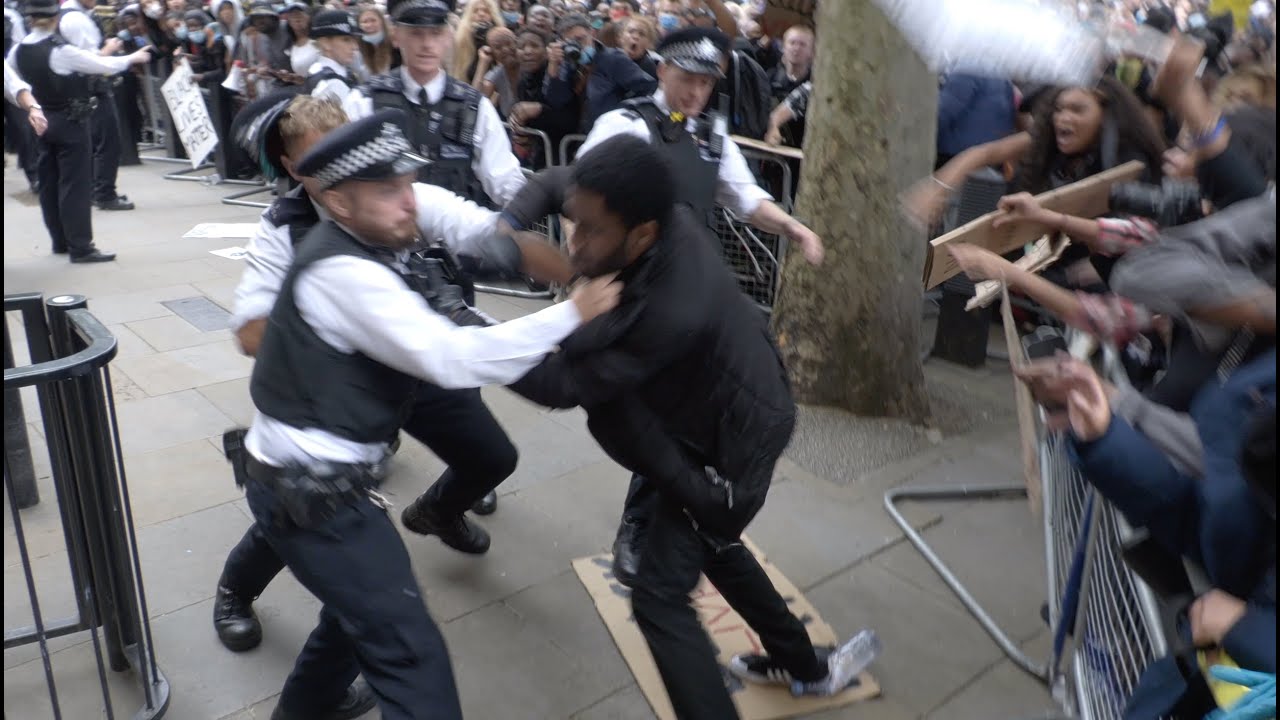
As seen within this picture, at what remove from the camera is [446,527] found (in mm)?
3609

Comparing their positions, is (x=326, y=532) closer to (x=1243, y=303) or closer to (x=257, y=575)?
(x=257, y=575)

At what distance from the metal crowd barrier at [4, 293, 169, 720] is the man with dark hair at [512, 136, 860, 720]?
113 cm

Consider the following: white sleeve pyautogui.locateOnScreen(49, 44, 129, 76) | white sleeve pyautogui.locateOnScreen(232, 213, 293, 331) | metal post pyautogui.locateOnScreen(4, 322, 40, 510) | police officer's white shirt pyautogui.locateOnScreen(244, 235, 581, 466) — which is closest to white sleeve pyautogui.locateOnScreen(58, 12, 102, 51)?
white sleeve pyautogui.locateOnScreen(49, 44, 129, 76)

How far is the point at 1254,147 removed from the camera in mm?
2691

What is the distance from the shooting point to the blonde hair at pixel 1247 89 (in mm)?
2926

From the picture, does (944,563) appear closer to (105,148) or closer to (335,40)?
(335,40)

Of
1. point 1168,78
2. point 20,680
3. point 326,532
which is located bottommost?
point 20,680

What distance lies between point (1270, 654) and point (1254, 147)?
165cm

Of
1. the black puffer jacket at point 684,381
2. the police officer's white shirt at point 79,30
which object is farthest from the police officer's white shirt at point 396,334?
the police officer's white shirt at point 79,30

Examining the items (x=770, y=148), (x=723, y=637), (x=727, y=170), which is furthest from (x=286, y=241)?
(x=770, y=148)

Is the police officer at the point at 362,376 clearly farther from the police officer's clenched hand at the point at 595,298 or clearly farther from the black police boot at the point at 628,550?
the black police boot at the point at 628,550

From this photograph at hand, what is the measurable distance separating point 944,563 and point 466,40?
20.2ft

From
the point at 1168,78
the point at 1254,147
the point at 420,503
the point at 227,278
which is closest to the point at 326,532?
the point at 420,503

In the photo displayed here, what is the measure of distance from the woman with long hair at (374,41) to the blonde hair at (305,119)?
431cm
